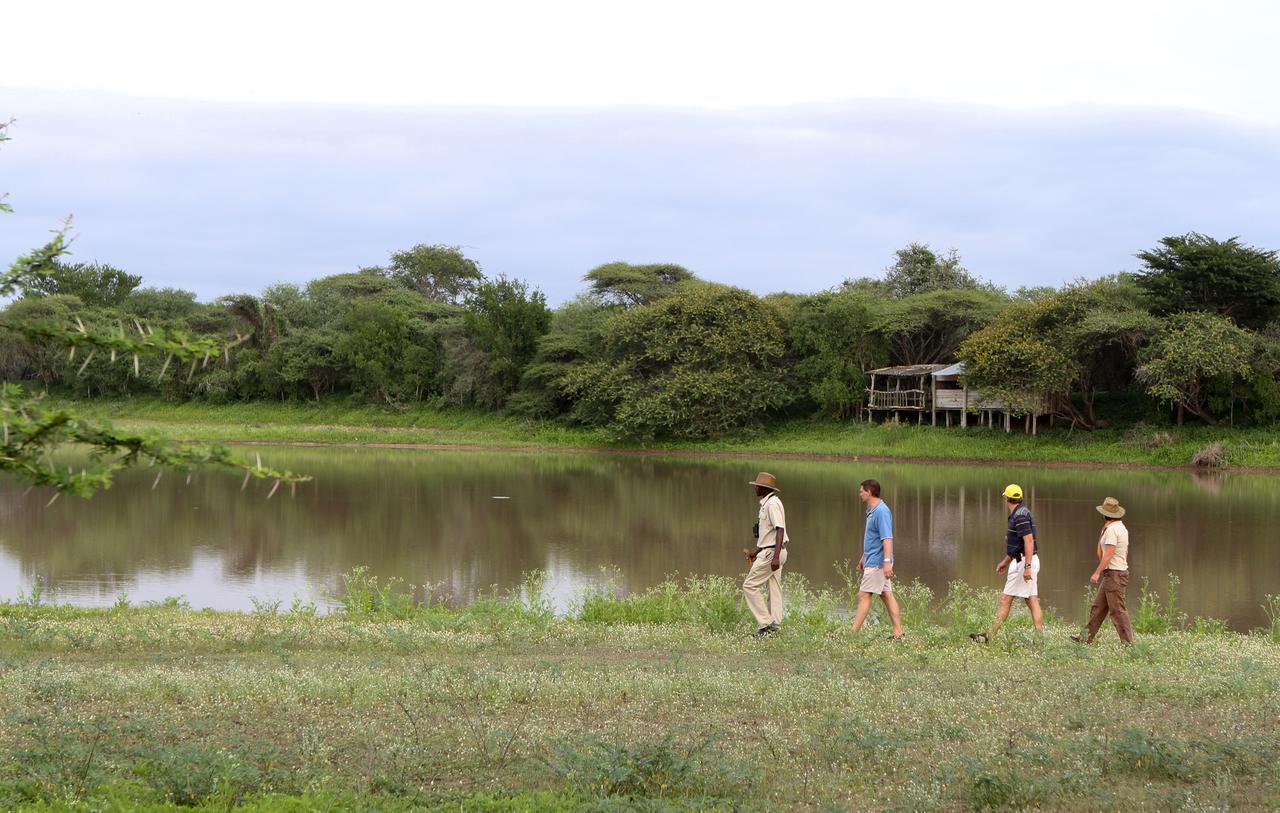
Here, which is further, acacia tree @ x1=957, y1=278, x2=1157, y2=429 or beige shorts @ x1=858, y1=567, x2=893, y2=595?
acacia tree @ x1=957, y1=278, x2=1157, y2=429

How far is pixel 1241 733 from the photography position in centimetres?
678

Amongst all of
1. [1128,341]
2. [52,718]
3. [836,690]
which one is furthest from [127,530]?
[1128,341]

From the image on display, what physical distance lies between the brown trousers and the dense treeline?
25.0 metres

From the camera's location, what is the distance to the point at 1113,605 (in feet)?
36.3

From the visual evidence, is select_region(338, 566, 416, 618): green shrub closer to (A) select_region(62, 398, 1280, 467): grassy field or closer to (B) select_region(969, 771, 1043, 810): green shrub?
(B) select_region(969, 771, 1043, 810): green shrub

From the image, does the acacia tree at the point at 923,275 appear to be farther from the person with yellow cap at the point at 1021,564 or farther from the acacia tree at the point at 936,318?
the person with yellow cap at the point at 1021,564

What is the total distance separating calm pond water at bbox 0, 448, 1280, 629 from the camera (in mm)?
17234

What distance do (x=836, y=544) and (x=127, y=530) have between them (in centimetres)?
1363

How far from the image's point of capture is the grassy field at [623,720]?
5621 millimetres

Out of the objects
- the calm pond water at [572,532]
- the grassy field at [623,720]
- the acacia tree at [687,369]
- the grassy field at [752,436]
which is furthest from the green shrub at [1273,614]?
the acacia tree at [687,369]

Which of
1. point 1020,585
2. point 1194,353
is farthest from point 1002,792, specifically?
point 1194,353

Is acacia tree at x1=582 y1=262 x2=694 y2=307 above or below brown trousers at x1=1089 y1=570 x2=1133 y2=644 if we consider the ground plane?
above

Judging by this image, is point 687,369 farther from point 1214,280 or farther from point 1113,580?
point 1113,580

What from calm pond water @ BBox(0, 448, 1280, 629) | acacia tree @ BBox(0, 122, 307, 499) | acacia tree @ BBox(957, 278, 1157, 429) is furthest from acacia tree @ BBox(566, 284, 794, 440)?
acacia tree @ BBox(0, 122, 307, 499)
